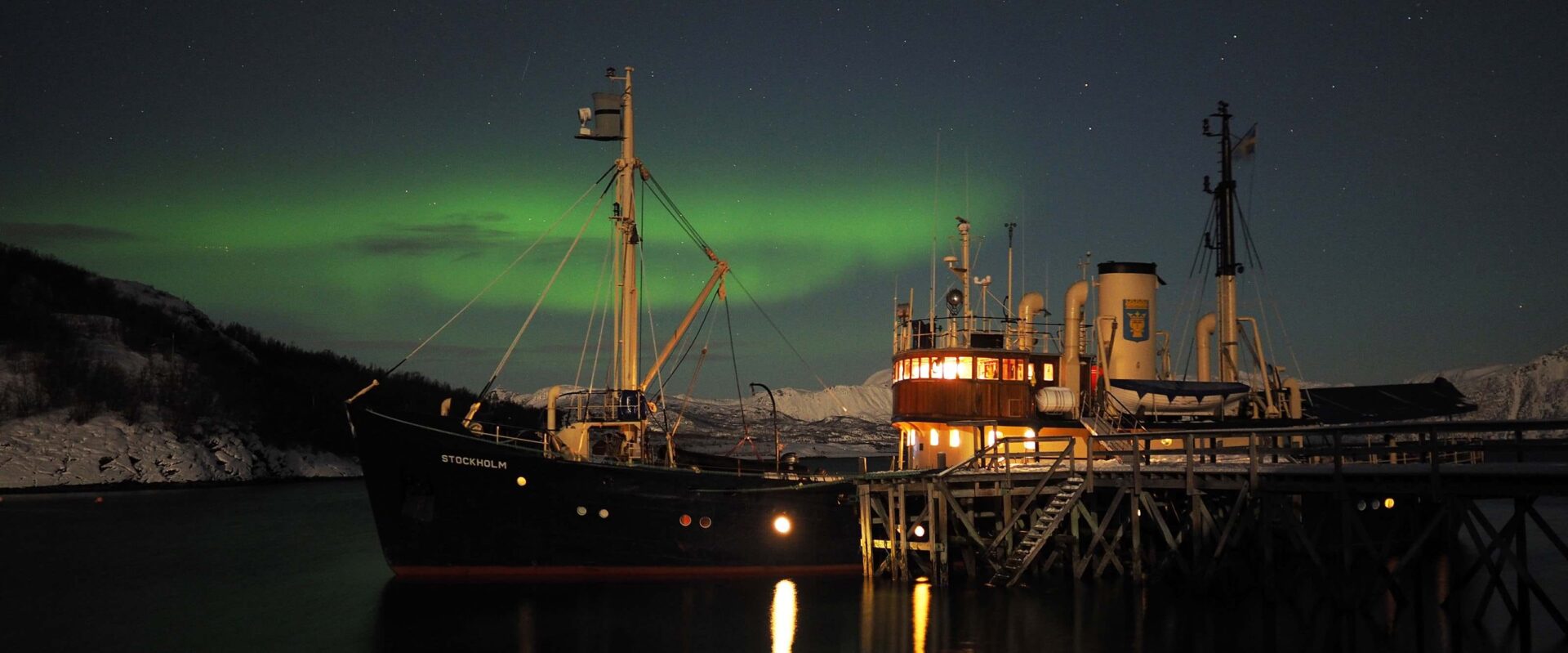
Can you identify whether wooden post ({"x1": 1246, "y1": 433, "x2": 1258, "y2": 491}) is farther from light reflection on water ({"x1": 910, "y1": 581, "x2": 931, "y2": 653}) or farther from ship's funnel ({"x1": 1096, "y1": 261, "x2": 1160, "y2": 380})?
ship's funnel ({"x1": 1096, "y1": 261, "x2": 1160, "y2": 380})

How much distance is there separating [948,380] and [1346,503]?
15841mm

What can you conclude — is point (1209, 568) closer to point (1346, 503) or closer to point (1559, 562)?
point (1346, 503)

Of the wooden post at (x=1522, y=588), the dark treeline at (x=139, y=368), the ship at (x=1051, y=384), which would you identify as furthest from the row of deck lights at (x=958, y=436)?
the dark treeline at (x=139, y=368)

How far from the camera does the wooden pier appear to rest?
81.6 ft

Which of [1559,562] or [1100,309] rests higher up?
[1100,309]

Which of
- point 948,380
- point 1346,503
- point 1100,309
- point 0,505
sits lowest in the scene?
point 0,505

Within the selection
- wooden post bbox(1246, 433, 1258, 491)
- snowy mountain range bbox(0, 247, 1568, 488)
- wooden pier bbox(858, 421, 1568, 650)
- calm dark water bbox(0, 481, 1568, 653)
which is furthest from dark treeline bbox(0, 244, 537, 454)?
wooden post bbox(1246, 433, 1258, 491)

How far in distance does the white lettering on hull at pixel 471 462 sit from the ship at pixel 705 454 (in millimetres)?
68

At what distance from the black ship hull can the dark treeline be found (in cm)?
8832

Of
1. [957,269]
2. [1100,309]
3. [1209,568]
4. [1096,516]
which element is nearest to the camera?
[1209,568]

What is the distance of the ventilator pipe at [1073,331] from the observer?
42.1 meters

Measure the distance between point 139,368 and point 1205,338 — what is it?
368 ft

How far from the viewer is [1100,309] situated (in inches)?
1848

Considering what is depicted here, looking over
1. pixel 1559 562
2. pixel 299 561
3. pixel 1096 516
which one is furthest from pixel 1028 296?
pixel 299 561
